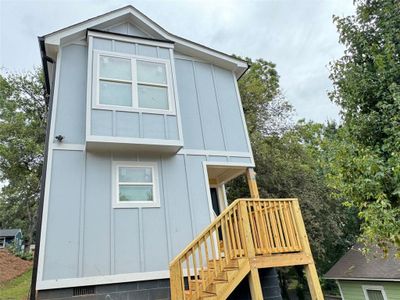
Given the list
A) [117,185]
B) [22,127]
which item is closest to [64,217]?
[117,185]

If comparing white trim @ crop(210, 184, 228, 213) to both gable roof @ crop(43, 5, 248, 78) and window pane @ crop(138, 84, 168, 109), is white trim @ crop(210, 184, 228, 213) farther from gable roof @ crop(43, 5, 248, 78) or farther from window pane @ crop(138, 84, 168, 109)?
gable roof @ crop(43, 5, 248, 78)

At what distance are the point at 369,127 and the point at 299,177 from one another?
27.0ft

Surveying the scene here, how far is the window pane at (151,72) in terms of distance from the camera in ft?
22.7

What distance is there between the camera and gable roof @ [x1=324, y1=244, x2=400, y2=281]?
10.5m

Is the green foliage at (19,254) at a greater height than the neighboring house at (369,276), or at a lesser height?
greater

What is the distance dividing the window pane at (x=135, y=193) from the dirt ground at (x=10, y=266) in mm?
10909

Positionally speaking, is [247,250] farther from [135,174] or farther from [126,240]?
[135,174]

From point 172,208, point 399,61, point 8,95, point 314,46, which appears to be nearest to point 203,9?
point 314,46

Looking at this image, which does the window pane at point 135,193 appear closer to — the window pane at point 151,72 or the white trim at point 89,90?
the white trim at point 89,90

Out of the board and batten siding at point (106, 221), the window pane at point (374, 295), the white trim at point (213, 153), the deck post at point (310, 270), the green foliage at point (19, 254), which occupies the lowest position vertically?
the window pane at point (374, 295)

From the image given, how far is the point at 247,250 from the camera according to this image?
446 centimetres

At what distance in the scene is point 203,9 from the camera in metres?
13.2

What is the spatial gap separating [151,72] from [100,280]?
5.05 m

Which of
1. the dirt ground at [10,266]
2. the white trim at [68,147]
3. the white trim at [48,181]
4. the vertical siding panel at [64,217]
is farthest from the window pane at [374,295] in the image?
the dirt ground at [10,266]
